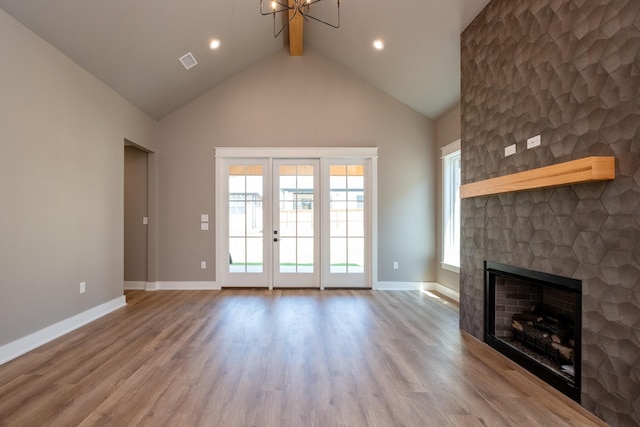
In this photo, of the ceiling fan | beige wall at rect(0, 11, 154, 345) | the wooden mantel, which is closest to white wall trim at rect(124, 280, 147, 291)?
beige wall at rect(0, 11, 154, 345)

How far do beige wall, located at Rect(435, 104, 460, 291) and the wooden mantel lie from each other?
2077mm

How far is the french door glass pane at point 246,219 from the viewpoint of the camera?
17.1ft

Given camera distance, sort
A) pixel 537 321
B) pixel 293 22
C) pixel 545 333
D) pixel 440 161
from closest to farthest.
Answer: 1. pixel 545 333
2. pixel 537 321
3. pixel 293 22
4. pixel 440 161

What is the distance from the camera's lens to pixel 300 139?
16.9 feet

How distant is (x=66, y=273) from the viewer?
10.6ft

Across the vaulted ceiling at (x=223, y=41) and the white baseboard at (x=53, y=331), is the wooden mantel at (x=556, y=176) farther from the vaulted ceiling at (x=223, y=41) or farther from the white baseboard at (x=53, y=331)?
the white baseboard at (x=53, y=331)

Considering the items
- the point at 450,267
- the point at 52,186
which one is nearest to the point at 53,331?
the point at 52,186

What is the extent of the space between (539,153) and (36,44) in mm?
4247

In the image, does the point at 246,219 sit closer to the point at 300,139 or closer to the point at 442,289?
the point at 300,139

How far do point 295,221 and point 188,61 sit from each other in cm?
268

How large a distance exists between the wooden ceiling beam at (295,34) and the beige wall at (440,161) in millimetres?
2419

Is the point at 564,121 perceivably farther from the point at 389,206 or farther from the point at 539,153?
the point at 389,206

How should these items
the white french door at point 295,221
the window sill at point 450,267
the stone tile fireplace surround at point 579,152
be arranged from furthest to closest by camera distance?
the white french door at point 295,221
the window sill at point 450,267
the stone tile fireplace surround at point 579,152

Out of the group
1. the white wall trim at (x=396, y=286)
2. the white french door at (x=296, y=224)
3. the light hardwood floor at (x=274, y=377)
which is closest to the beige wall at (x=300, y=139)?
the white wall trim at (x=396, y=286)
